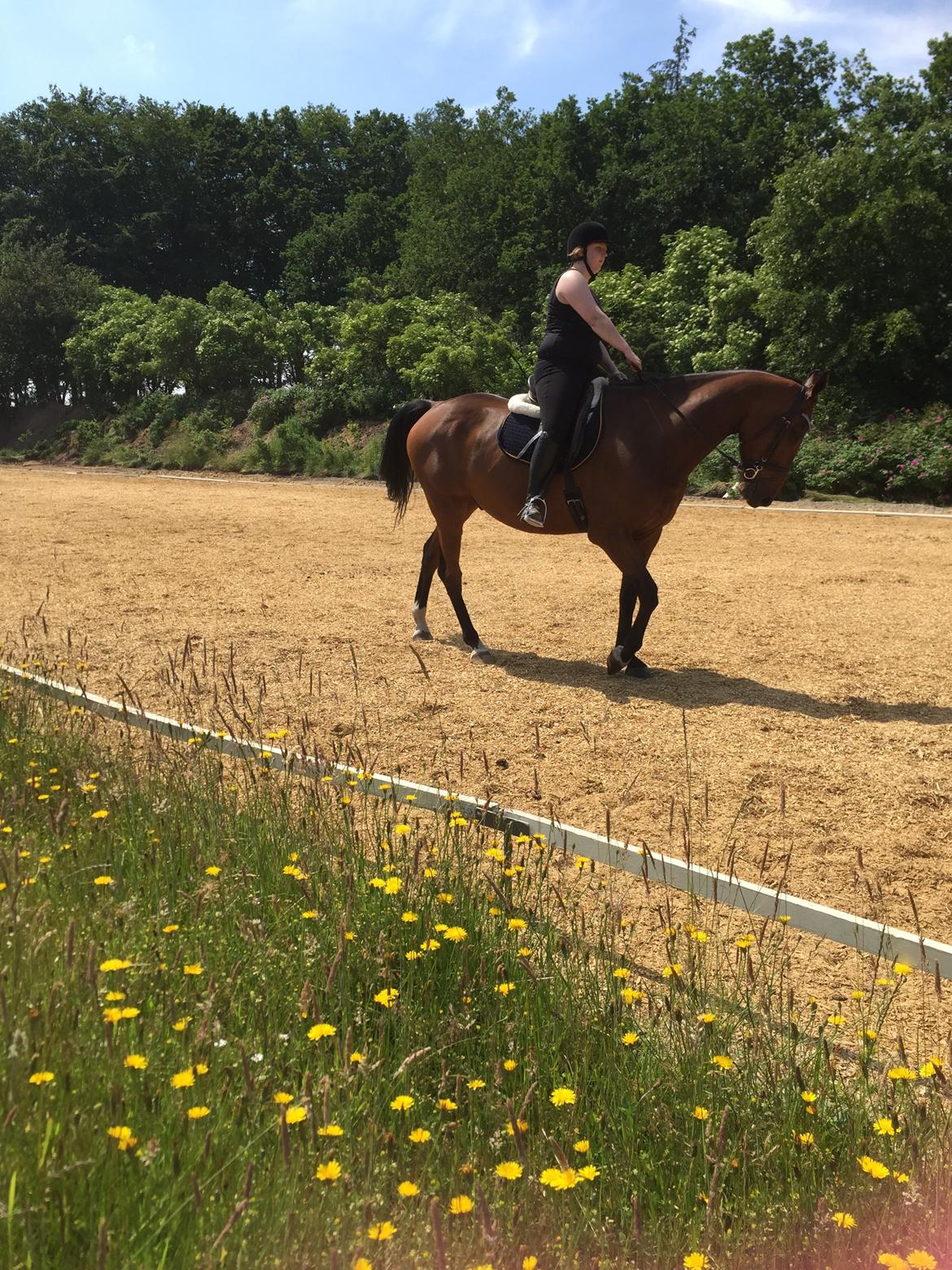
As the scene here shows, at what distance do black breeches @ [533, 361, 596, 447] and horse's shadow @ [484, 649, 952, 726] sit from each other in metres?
1.66

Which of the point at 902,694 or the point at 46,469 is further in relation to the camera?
the point at 46,469

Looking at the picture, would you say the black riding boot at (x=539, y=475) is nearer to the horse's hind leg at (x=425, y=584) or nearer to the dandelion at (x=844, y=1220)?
the horse's hind leg at (x=425, y=584)

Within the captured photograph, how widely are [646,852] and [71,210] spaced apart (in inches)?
3034

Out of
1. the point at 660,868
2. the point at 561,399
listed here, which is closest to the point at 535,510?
the point at 561,399

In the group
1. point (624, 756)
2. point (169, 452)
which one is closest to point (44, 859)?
point (624, 756)

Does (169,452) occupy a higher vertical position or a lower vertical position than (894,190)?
lower

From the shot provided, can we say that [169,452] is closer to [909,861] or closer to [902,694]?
[902,694]

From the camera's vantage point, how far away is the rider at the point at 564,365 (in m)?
7.35

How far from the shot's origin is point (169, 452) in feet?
104

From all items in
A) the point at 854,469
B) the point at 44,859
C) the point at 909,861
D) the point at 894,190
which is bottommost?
the point at 909,861

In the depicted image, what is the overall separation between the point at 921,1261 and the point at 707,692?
17.9ft

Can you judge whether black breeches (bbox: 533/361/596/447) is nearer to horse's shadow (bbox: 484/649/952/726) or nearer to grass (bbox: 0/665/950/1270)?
horse's shadow (bbox: 484/649/952/726)

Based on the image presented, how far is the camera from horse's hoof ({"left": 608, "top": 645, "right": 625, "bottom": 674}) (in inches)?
299

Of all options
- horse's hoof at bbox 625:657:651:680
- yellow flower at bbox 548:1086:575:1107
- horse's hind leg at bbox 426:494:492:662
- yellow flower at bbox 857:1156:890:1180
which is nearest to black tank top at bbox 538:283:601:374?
horse's hind leg at bbox 426:494:492:662
